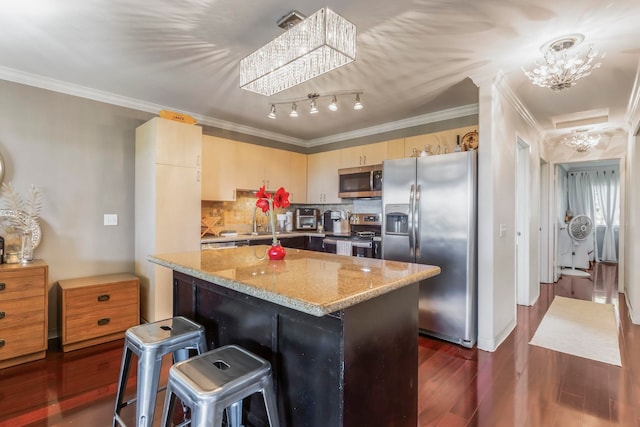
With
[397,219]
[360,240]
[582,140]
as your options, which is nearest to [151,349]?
[397,219]

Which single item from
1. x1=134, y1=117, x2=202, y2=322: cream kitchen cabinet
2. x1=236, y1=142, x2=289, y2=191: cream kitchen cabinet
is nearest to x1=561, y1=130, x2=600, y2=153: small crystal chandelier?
x1=236, y1=142, x2=289, y2=191: cream kitchen cabinet

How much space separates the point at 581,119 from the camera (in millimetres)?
4160

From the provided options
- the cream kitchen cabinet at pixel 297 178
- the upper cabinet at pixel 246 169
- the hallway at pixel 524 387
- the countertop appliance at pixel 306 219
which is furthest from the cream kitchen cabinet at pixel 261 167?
the hallway at pixel 524 387

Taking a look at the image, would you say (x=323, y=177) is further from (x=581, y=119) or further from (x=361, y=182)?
(x=581, y=119)

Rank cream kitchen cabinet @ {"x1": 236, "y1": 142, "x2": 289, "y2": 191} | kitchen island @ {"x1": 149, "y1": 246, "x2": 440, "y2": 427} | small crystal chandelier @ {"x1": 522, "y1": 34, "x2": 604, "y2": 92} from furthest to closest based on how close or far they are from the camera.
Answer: cream kitchen cabinet @ {"x1": 236, "y1": 142, "x2": 289, "y2": 191}, small crystal chandelier @ {"x1": 522, "y1": 34, "x2": 604, "y2": 92}, kitchen island @ {"x1": 149, "y1": 246, "x2": 440, "y2": 427}

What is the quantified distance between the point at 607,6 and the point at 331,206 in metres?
3.97

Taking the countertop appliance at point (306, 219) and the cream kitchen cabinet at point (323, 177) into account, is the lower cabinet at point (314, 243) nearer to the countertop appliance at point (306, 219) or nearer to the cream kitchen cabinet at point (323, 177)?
the countertop appliance at point (306, 219)

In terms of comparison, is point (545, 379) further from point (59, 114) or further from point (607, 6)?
point (59, 114)

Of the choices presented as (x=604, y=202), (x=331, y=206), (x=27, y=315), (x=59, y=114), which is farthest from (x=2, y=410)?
(x=604, y=202)

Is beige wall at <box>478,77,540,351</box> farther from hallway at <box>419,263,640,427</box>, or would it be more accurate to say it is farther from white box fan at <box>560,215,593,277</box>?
white box fan at <box>560,215,593,277</box>

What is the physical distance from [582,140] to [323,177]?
3929 mm

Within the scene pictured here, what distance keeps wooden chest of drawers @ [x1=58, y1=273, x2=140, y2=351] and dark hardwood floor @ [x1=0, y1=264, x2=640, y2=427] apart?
121mm

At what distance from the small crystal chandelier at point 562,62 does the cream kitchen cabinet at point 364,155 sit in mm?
2130

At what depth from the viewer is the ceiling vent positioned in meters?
3.89
